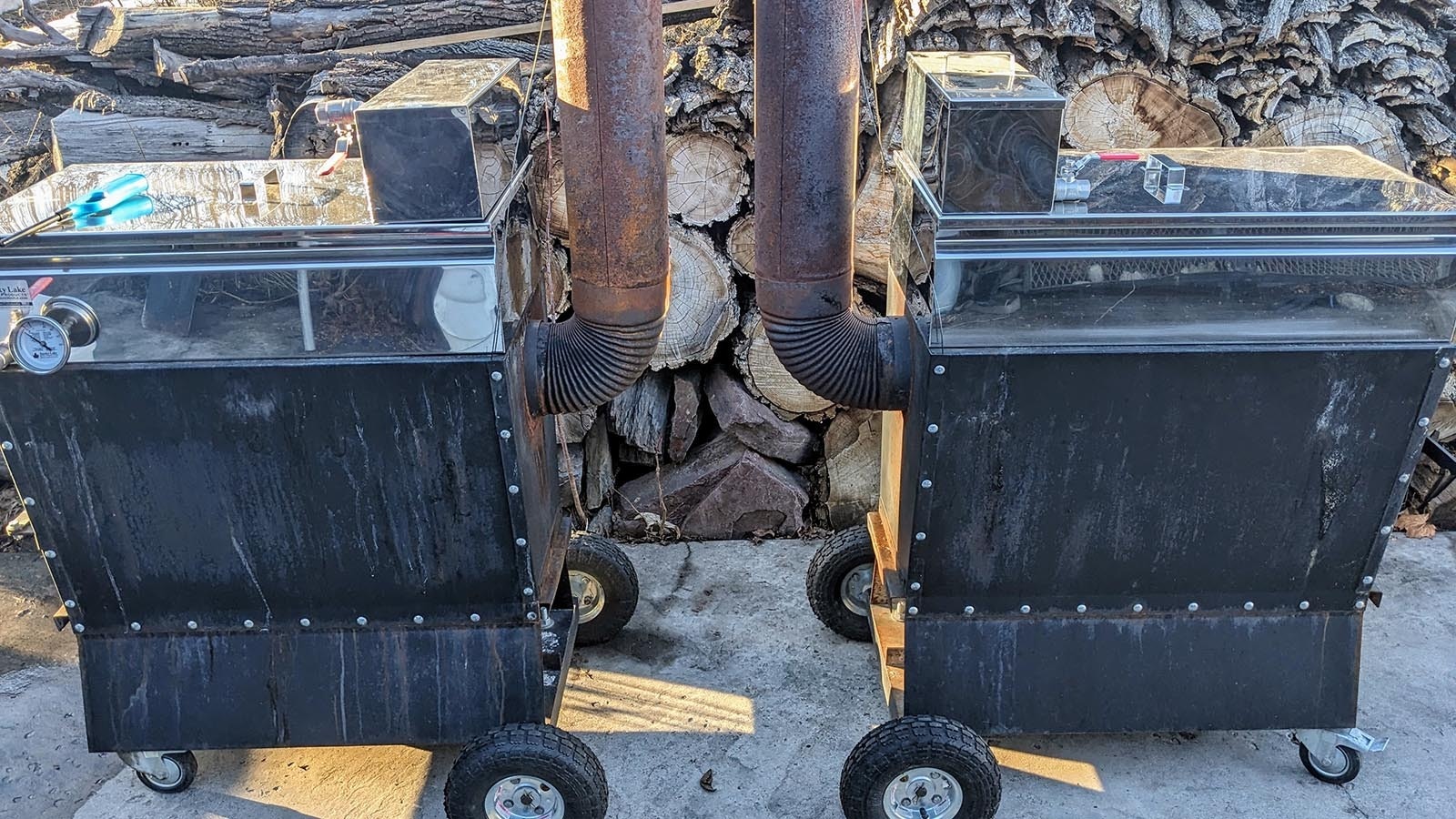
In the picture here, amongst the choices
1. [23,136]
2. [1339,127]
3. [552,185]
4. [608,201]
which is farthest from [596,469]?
[1339,127]

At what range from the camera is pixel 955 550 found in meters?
2.58

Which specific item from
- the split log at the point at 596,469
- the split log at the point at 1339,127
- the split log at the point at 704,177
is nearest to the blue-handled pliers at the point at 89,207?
the split log at the point at 704,177

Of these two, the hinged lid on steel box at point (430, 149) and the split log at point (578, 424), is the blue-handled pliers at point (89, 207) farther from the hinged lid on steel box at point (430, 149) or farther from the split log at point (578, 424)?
the split log at point (578, 424)

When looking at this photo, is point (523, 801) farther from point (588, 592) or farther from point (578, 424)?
point (578, 424)

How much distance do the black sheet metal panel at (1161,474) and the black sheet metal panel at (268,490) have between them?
1029 millimetres

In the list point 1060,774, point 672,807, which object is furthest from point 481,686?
point 1060,774

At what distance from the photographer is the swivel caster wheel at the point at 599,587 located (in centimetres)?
326

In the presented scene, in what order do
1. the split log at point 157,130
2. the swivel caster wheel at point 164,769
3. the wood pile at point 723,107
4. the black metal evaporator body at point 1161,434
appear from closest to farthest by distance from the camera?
the black metal evaporator body at point 1161,434
the swivel caster wheel at point 164,769
the wood pile at point 723,107
the split log at point 157,130

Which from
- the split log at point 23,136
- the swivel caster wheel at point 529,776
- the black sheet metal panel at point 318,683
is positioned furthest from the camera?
Answer: the split log at point 23,136

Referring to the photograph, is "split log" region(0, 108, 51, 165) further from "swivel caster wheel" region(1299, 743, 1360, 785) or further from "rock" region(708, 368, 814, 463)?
"swivel caster wheel" region(1299, 743, 1360, 785)

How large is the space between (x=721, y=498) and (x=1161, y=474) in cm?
177

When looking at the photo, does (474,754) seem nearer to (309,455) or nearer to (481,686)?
(481,686)

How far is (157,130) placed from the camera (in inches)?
155

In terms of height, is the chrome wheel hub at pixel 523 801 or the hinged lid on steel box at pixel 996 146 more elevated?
the hinged lid on steel box at pixel 996 146
